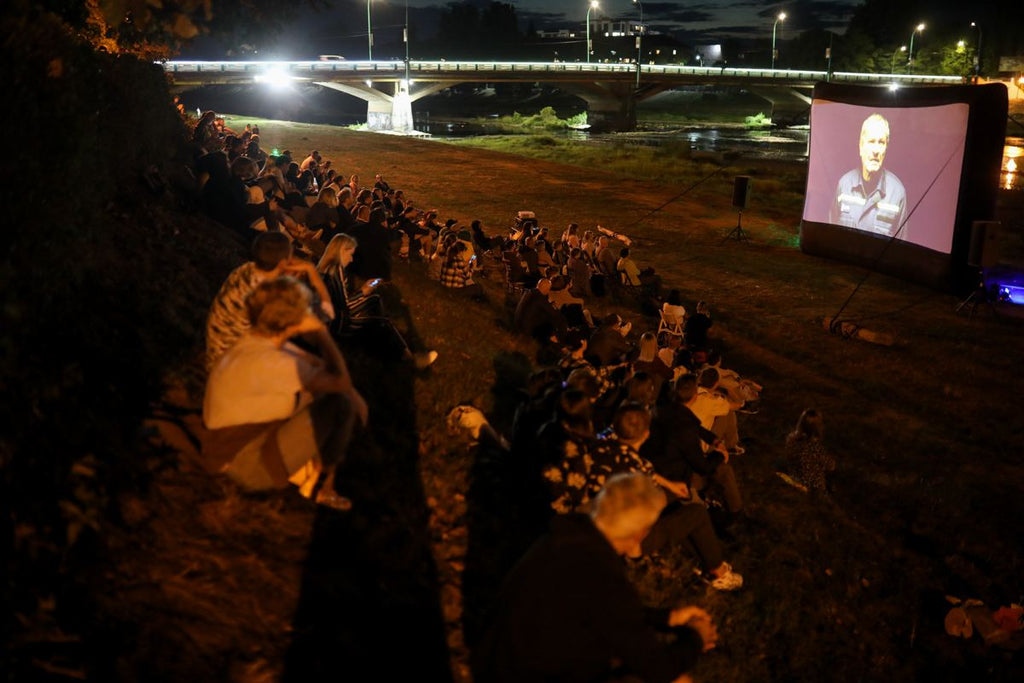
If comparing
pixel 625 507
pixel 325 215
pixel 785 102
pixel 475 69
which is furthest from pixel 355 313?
pixel 785 102

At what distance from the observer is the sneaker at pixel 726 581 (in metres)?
4.99

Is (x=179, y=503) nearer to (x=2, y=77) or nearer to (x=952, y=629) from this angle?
(x=2, y=77)

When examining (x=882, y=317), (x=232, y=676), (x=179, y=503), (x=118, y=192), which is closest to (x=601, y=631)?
(x=232, y=676)

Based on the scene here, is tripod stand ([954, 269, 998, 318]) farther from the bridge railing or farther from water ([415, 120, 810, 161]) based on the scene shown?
the bridge railing

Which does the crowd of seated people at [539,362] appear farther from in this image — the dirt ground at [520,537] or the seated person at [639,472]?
the dirt ground at [520,537]

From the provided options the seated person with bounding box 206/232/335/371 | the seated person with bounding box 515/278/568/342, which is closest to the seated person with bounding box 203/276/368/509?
the seated person with bounding box 206/232/335/371

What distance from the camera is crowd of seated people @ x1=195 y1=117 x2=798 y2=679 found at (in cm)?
413

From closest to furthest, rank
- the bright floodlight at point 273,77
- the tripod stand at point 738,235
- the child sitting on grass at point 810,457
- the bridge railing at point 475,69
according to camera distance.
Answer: the child sitting on grass at point 810,457 → the tripod stand at point 738,235 → the bright floodlight at point 273,77 → the bridge railing at point 475,69

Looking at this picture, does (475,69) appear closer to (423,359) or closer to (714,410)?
(423,359)

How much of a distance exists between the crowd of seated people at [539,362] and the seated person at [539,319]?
0.02 m

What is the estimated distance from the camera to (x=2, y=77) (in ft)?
13.6

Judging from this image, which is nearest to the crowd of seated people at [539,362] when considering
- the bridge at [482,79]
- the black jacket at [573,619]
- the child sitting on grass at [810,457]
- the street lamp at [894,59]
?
the black jacket at [573,619]

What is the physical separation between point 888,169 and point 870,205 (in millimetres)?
1166

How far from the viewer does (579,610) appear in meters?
2.80
